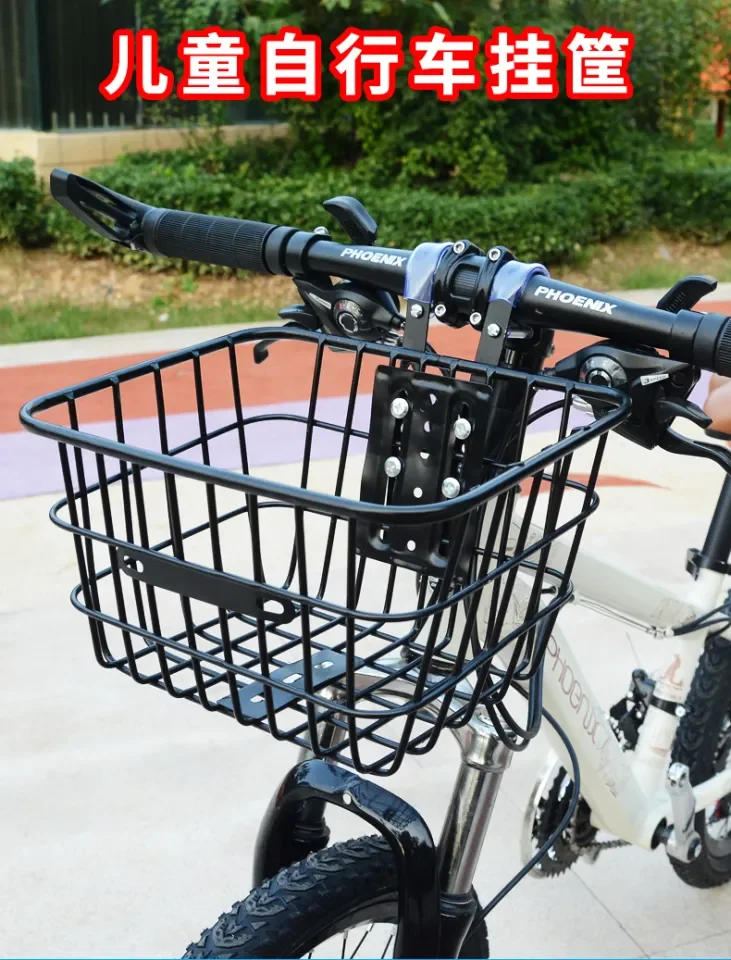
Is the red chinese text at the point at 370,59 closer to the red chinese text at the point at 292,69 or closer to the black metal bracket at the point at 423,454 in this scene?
the red chinese text at the point at 292,69

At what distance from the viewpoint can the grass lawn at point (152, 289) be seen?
7.20m

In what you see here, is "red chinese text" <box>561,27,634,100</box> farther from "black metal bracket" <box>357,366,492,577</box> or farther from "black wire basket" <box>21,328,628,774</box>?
"black metal bracket" <box>357,366,492,577</box>

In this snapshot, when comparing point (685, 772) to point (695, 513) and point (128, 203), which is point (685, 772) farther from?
point (695, 513)

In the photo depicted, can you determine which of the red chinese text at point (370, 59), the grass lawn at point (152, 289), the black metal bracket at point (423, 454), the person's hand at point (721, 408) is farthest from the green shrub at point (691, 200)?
the black metal bracket at point (423, 454)

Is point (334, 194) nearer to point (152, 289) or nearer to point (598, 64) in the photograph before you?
point (152, 289)

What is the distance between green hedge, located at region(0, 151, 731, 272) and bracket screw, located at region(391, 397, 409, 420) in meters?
6.96

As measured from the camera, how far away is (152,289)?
26.6 feet

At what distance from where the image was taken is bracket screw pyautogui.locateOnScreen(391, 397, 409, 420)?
1.14m

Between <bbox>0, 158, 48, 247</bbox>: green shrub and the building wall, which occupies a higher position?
the building wall

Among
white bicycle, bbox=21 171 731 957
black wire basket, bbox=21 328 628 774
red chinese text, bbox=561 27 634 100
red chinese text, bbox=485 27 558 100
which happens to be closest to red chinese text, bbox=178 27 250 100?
red chinese text, bbox=485 27 558 100

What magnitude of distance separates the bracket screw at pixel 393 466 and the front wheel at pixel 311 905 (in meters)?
0.45

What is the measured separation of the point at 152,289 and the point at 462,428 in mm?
7311

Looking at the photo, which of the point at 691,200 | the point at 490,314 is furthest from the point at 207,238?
the point at 691,200

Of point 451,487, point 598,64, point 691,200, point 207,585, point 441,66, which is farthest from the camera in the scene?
point 598,64
